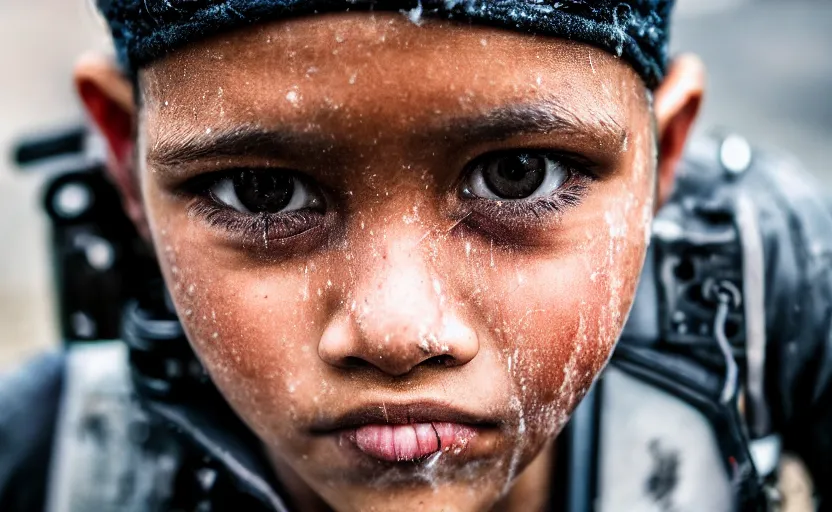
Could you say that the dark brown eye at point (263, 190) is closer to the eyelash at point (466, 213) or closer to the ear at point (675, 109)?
the eyelash at point (466, 213)

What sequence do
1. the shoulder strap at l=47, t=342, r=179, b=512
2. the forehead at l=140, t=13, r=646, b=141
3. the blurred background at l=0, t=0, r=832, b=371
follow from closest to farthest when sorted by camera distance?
the forehead at l=140, t=13, r=646, b=141
the shoulder strap at l=47, t=342, r=179, b=512
the blurred background at l=0, t=0, r=832, b=371

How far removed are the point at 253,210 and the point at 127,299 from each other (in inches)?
23.7

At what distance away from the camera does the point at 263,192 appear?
855mm

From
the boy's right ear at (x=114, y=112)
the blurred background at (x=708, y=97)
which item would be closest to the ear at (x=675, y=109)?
the boy's right ear at (x=114, y=112)

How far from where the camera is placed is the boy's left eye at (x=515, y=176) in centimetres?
82

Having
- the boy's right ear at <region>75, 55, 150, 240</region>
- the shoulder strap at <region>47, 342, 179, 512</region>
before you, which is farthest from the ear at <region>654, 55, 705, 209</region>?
the shoulder strap at <region>47, 342, 179, 512</region>

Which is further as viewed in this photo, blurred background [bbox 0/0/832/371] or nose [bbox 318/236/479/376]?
blurred background [bbox 0/0/832/371]

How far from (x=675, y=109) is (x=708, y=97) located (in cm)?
336

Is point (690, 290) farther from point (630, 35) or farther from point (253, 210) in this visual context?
point (253, 210)

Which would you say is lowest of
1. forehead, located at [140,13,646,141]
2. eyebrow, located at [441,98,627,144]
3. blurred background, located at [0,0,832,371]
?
blurred background, located at [0,0,832,371]

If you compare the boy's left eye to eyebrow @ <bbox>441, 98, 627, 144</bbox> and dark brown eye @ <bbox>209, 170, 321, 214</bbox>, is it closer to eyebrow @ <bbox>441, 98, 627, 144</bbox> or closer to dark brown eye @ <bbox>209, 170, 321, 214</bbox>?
eyebrow @ <bbox>441, 98, 627, 144</bbox>

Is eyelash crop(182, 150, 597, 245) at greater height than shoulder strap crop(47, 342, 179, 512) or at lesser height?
greater

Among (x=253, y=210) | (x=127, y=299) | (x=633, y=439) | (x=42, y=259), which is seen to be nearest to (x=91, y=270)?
(x=127, y=299)

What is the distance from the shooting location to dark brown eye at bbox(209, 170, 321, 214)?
2.74ft
